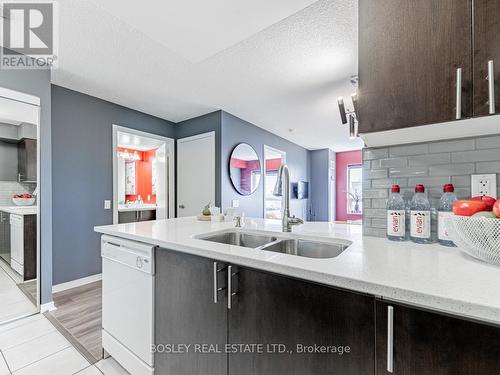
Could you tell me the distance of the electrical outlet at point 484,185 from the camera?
960 millimetres

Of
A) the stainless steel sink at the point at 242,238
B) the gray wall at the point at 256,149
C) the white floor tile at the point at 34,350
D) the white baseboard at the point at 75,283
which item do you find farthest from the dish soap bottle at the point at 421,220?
the white baseboard at the point at 75,283

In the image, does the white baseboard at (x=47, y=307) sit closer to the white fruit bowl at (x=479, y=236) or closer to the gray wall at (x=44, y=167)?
the gray wall at (x=44, y=167)

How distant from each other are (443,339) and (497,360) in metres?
0.09

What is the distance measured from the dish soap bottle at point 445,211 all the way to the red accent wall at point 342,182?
6114 millimetres

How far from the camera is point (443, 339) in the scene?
0.56m

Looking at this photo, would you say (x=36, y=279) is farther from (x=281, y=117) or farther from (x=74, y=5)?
(x=281, y=117)

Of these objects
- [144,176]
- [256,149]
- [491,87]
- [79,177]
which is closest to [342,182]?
[256,149]

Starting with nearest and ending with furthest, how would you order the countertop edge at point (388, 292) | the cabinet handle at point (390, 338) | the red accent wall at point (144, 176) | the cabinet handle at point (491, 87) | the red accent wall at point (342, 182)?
the countertop edge at point (388, 292) < the cabinet handle at point (390, 338) < the cabinet handle at point (491, 87) < the red accent wall at point (144, 176) < the red accent wall at point (342, 182)

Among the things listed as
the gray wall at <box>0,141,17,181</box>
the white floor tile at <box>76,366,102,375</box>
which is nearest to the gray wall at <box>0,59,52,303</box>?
the gray wall at <box>0,141,17,181</box>

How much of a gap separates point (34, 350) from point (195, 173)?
8.52 ft

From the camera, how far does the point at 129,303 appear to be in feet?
4.46

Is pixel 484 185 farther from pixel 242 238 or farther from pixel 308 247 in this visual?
pixel 242 238

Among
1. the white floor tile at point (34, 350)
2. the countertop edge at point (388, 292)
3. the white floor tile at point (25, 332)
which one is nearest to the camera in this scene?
the countertop edge at point (388, 292)

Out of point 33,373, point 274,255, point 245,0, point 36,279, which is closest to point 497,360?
point 274,255
